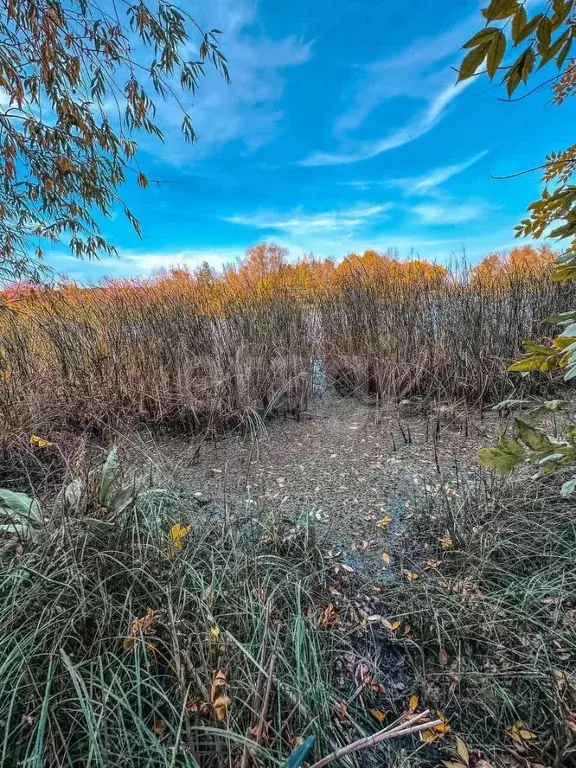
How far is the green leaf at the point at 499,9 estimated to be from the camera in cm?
45

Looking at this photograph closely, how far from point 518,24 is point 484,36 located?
1.8 inches

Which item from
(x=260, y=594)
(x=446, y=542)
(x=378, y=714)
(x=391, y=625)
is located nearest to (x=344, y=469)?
(x=446, y=542)

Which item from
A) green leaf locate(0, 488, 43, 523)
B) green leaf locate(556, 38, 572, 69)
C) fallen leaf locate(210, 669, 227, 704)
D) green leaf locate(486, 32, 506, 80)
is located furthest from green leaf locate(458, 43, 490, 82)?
green leaf locate(0, 488, 43, 523)

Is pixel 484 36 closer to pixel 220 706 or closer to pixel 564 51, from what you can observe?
pixel 564 51

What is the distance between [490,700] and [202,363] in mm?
2605

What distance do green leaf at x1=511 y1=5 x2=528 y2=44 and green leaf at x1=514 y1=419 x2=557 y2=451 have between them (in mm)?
690

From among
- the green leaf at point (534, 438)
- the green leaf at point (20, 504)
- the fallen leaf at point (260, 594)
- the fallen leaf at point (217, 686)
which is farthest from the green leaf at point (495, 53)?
the green leaf at point (20, 504)

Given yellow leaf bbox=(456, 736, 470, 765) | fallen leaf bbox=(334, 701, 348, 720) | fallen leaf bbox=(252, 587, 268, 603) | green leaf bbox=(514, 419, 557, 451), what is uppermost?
green leaf bbox=(514, 419, 557, 451)

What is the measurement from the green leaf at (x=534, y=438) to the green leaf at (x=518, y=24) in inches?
27.2

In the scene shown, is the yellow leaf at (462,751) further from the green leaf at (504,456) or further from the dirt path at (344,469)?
the green leaf at (504,456)

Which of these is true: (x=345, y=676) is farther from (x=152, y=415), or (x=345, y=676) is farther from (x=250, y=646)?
(x=152, y=415)

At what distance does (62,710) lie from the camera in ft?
2.52

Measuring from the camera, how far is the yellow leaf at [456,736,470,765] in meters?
0.86

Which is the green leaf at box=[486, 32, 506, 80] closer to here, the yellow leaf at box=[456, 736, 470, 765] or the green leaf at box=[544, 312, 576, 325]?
the green leaf at box=[544, 312, 576, 325]
